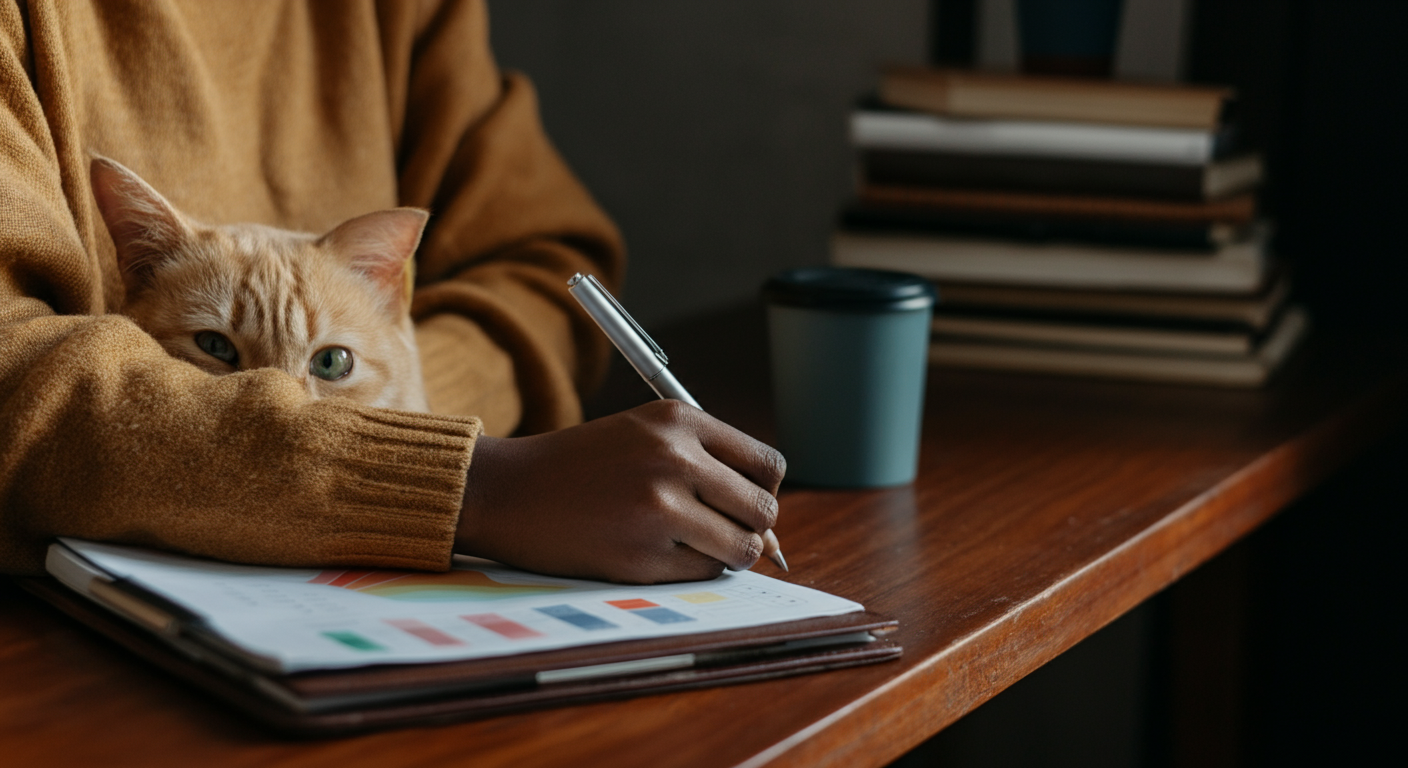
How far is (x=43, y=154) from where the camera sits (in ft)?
2.18

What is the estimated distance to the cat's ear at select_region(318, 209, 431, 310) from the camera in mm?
662

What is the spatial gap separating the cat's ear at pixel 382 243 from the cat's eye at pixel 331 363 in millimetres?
50

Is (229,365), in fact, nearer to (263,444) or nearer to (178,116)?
(263,444)

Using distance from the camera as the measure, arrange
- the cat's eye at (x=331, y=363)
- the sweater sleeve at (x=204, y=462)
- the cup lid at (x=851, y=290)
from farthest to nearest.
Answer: the cup lid at (x=851, y=290) → the cat's eye at (x=331, y=363) → the sweater sleeve at (x=204, y=462)

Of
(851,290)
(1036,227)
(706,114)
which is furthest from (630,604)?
(706,114)

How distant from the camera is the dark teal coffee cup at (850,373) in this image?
2.68 feet

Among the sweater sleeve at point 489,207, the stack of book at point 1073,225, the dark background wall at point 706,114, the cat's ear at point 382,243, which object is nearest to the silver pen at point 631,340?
the cat's ear at point 382,243

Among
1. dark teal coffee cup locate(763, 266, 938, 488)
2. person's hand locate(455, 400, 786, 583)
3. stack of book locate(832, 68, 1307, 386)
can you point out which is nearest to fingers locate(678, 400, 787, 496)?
person's hand locate(455, 400, 786, 583)

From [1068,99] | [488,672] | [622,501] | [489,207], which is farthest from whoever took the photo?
[1068,99]

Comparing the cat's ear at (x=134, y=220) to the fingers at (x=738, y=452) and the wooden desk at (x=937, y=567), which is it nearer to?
the wooden desk at (x=937, y=567)

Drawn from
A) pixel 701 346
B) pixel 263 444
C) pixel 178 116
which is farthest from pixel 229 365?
pixel 701 346

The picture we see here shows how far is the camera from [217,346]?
0.64 m

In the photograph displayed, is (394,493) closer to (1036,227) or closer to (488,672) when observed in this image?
(488,672)

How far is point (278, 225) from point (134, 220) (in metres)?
0.23
